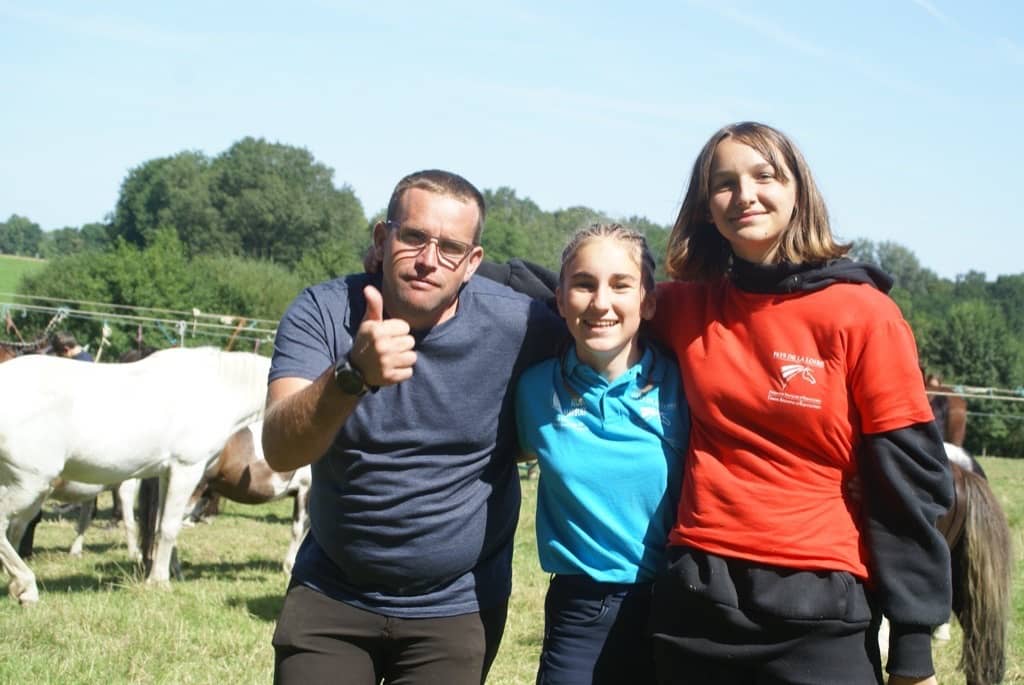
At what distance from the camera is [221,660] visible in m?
5.86

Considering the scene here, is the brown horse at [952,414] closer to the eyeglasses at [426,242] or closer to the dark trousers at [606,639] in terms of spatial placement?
the dark trousers at [606,639]

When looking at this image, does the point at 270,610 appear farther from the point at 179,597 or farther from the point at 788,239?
the point at 788,239

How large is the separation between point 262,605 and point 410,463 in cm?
538

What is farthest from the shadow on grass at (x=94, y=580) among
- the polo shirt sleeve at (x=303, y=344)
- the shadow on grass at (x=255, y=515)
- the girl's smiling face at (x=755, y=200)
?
the girl's smiling face at (x=755, y=200)

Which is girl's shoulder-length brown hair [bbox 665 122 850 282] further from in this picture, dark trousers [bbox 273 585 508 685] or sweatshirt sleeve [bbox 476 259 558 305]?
dark trousers [bbox 273 585 508 685]

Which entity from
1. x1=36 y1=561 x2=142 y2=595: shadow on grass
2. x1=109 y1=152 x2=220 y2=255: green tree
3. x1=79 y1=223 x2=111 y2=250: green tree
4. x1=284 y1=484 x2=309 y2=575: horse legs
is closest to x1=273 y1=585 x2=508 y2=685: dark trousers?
x1=36 y1=561 x2=142 y2=595: shadow on grass

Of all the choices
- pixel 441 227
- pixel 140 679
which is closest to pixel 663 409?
pixel 441 227

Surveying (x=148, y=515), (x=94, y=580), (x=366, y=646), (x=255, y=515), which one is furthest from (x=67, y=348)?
(x=366, y=646)

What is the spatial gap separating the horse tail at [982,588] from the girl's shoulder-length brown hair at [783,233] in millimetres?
3255

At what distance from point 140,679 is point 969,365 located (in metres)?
→ 40.9

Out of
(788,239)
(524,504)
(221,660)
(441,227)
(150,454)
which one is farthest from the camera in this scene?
(524,504)

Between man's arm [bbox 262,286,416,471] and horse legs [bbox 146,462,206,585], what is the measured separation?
620 cm

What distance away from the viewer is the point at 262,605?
7.62 m

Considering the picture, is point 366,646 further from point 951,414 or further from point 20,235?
point 20,235
